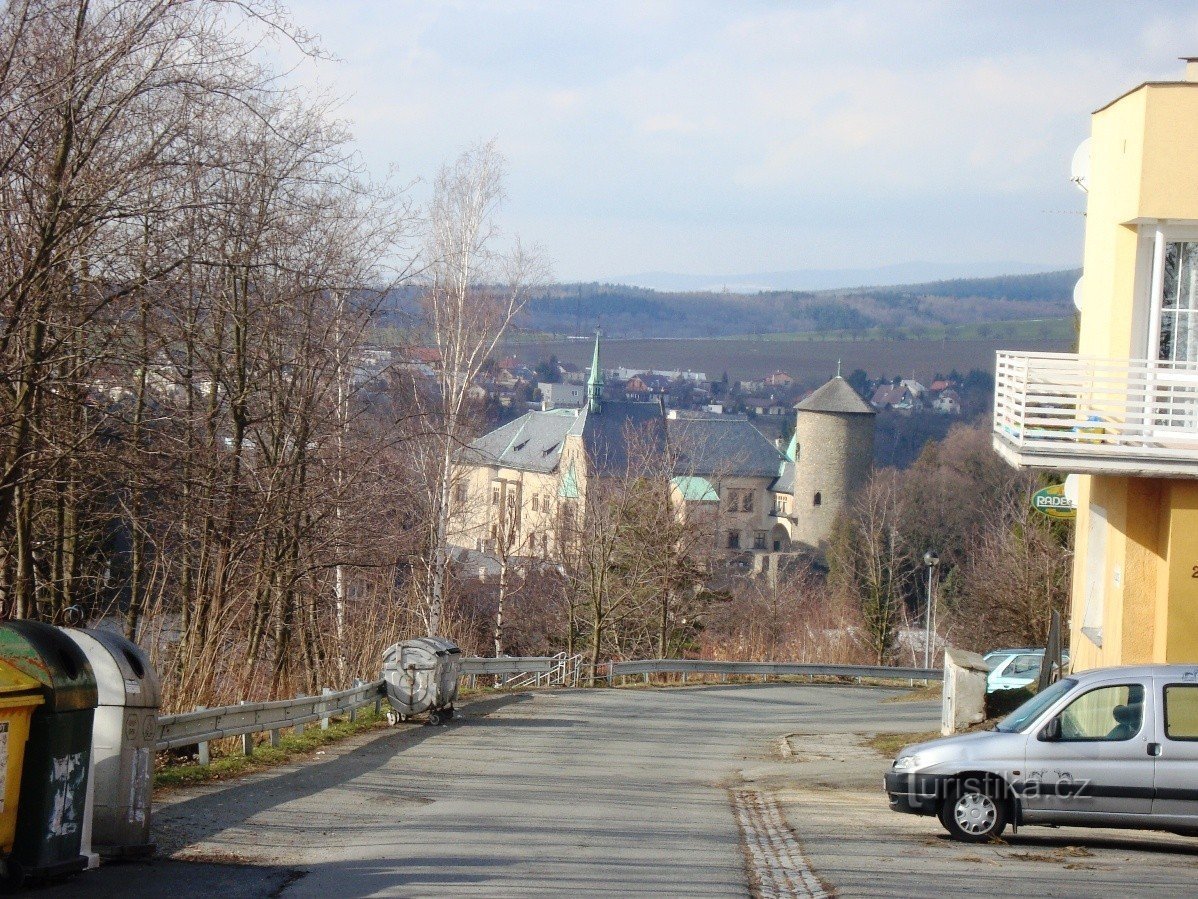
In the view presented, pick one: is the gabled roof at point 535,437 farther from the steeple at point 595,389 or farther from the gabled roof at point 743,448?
the gabled roof at point 743,448

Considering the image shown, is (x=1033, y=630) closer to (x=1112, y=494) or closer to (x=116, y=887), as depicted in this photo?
(x=1112, y=494)

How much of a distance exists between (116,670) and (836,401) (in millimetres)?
139825

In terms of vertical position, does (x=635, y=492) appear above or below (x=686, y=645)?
above

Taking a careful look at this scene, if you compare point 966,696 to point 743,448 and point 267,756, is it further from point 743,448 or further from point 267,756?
point 743,448

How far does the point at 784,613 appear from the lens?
68188mm

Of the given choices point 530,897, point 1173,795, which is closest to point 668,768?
point 1173,795

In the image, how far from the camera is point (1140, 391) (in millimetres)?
15023

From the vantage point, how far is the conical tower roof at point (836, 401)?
14300cm

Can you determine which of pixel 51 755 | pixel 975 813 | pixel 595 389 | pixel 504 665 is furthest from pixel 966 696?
pixel 595 389

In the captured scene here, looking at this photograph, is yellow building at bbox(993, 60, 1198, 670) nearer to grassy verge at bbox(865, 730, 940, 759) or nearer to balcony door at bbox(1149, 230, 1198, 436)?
balcony door at bbox(1149, 230, 1198, 436)

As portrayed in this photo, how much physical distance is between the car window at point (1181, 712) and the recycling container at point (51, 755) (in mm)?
8377

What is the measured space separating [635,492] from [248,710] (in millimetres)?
37157

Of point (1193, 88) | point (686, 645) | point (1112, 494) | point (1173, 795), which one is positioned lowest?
point (686, 645)

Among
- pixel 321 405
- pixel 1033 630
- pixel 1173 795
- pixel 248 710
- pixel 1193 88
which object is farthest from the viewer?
pixel 1033 630
